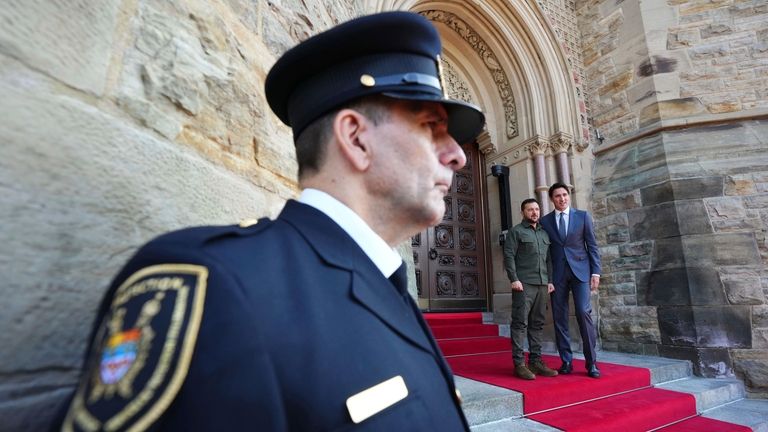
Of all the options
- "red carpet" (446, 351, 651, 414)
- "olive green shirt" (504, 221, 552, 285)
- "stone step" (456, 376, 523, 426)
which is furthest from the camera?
"olive green shirt" (504, 221, 552, 285)

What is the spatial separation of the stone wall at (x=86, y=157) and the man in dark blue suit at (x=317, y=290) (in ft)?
0.45

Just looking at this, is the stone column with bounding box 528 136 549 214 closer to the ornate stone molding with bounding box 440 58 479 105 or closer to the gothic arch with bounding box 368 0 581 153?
the gothic arch with bounding box 368 0 581 153

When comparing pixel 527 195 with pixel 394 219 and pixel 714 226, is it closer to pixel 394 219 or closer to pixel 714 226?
pixel 714 226

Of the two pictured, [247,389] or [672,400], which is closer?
[247,389]

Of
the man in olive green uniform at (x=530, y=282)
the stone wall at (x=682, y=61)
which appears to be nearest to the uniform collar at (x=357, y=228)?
the man in olive green uniform at (x=530, y=282)

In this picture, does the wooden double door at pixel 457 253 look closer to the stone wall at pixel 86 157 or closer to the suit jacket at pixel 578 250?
the suit jacket at pixel 578 250

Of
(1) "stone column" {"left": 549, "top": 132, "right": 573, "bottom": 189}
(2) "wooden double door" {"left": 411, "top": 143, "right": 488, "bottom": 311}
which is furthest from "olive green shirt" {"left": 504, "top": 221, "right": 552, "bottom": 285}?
(1) "stone column" {"left": 549, "top": 132, "right": 573, "bottom": 189}

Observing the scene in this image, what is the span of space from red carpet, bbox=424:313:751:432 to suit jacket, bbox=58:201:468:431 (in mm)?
2400

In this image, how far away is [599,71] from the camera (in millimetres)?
6246

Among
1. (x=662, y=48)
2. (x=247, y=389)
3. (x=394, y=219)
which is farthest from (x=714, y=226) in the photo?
(x=247, y=389)

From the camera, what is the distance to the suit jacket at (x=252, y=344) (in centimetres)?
42

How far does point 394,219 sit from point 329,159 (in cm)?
19

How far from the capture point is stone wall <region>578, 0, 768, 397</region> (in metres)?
4.42

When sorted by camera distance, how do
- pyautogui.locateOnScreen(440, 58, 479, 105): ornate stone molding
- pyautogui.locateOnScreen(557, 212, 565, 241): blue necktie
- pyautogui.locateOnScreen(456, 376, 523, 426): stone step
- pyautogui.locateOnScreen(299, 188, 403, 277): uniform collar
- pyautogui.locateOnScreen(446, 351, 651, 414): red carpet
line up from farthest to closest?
pyautogui.locateOnScreen(440, 58, 479, 105): ornate stone molding < pyautogui.locateOnScreen(557, 212, 565, 241): blue necktie < pyautogui.locateOnScreen(446, 351, 651, 414): red carpet < pyautogui.locateOnScreen(456, 376, 523, 426): stone step < pyautogui.locateOnScreen(299, 188, 403, 277): uniform collar
